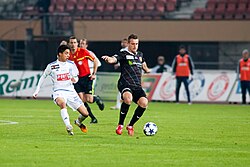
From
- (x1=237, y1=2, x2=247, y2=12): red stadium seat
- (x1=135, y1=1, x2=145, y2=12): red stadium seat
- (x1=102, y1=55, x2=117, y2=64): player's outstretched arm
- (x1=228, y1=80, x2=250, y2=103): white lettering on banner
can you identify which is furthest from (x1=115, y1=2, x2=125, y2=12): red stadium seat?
(x1=102, y1=55, x2=117, y2=64): player's outstretched arm

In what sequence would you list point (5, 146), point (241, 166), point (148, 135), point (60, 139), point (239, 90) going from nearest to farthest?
point (241, 166) < point (5, 146) < point (60, 139) < point (148, 135) < point (239, 90)

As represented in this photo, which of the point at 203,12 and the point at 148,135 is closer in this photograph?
the point at 148,135

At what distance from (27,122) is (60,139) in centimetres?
492

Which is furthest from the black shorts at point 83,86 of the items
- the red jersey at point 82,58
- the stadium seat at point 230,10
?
the stadium seat at point 230,10

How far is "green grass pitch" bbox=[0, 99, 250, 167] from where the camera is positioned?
1197 centimetres

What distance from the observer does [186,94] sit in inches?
1318

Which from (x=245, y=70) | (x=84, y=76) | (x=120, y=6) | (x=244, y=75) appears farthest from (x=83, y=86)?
(x=120, y=6)

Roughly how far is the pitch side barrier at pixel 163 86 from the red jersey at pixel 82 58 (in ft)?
42.0

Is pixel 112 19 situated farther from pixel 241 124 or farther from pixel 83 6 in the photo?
pixel 241 124

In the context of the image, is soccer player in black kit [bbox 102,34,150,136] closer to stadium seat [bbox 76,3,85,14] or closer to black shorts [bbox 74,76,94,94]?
black shorts [bbox 74,76,94,94]

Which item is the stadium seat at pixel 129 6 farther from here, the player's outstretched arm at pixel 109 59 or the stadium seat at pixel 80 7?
the player's outstretched arm at pixel 109 59

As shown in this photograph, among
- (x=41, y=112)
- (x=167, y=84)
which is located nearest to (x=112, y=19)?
(x=167, y=84)

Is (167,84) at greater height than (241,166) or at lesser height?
lesser

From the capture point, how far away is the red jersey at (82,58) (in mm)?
20344
